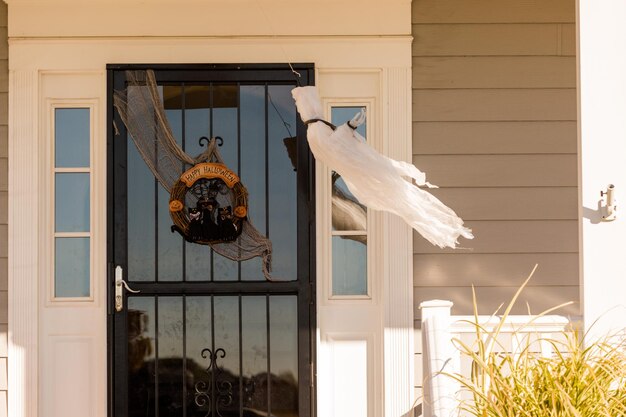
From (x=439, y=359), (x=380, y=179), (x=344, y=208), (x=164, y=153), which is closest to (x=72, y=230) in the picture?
(x=164, y=153)

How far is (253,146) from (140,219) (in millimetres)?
688

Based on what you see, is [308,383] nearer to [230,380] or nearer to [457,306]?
[230,380]

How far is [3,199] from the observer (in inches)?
168

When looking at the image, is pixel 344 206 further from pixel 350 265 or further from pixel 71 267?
pixel 71 267

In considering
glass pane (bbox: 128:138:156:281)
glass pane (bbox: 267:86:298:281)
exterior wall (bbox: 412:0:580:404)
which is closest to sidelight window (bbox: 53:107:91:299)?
glass pane (bbox: 128:138:156:281)

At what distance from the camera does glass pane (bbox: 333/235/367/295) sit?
4344 millimetres

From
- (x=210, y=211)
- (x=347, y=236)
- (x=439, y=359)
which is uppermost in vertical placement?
(x=210, y=211)

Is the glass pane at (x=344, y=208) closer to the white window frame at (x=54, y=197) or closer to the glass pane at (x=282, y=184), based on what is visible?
the glass pane at (x=282, y=184)

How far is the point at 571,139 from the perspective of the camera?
432 centimetres

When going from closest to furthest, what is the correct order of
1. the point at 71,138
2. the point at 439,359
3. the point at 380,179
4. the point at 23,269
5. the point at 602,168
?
the point at 439,359 < the point at 602,168 < the point at 380,179 < the point at 23,269 < the point at 71,138

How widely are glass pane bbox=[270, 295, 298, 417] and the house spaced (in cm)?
1

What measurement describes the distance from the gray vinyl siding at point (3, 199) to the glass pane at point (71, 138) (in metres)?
0.25

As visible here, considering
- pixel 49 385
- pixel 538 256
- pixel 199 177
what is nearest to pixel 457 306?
pixel 538 256

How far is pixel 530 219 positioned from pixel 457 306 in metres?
0.58
